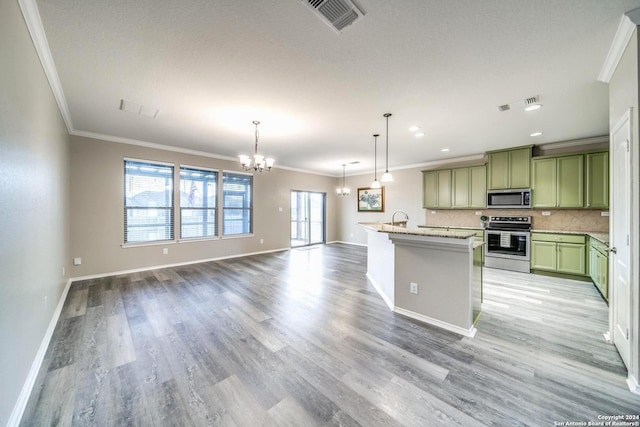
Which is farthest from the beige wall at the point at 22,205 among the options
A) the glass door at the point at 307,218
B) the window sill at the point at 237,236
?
the glass door at the point at 307,218

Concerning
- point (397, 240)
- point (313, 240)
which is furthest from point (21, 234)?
point (313, 240)

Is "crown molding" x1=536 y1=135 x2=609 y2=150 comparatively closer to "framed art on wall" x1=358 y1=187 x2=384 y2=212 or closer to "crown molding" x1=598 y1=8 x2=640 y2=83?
"crown molding" x1=598 y1=8 x2=640 y2=83

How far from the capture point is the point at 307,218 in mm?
8484

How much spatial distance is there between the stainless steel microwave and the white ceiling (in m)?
1.36

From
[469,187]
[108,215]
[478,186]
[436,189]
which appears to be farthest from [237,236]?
[478,186]

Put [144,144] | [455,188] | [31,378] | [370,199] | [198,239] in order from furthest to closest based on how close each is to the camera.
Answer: [370,199]
[455,188]
[198,239]
[144,144]
[31,378]

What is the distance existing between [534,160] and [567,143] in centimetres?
62

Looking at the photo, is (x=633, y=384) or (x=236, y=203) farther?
(x=236, y=203)

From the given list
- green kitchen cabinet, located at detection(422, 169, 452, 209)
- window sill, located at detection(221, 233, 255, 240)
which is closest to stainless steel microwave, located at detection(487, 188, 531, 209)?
green kitchen cabinet, located at detection(422, 169, 452, 209)

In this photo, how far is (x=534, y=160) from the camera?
488 centimetres

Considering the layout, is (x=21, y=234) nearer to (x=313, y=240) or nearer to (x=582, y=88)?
(x=582, y=88)

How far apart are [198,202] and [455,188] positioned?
6.52m

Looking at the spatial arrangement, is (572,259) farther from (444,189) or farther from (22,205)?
(22,205)

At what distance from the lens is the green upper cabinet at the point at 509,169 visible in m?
4.97
